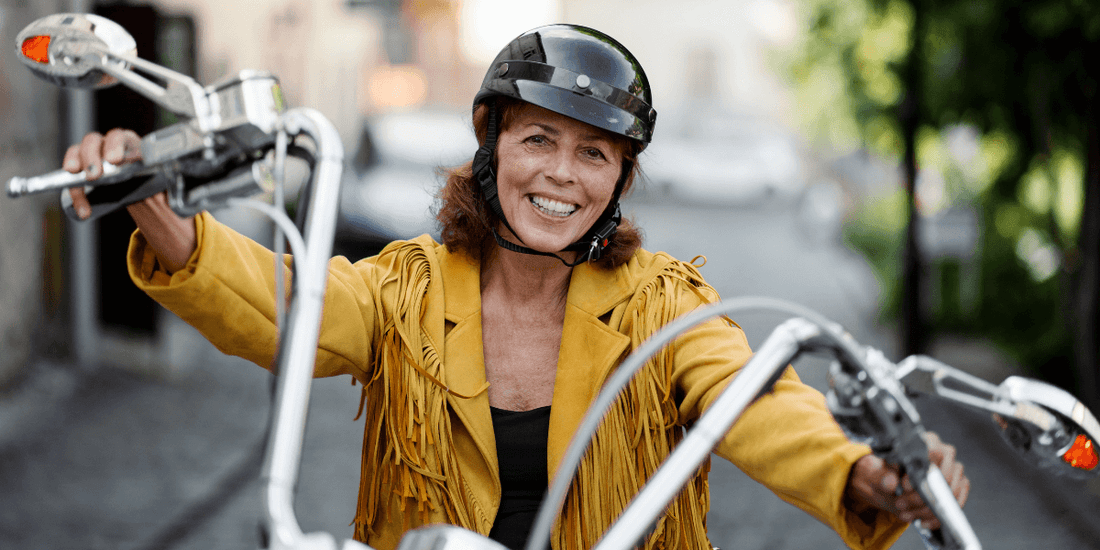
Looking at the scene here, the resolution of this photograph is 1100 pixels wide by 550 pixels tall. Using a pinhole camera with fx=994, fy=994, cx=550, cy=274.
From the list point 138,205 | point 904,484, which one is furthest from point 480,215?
point 904,484

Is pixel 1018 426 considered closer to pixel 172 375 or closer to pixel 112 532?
pixel 112 532

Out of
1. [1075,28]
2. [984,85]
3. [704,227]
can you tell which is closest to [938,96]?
[984,85]

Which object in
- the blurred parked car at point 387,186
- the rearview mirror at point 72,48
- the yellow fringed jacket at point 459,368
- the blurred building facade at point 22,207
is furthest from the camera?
the blurred parked car at point 387,186

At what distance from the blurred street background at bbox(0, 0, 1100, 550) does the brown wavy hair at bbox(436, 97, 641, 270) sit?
0.25m

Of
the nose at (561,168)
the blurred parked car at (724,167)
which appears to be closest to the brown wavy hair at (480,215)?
the nose at (561,168)

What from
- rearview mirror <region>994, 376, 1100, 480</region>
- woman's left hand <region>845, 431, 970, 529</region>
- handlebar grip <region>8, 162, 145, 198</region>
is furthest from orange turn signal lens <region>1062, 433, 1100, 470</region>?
handlebar grip <region>8, 162, 145, 198</region>

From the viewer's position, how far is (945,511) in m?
1.27

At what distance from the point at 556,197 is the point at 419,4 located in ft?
82.6

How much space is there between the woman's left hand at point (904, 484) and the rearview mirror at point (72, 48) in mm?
1250

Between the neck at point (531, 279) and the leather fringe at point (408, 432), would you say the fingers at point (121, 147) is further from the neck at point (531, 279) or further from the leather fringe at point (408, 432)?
the neck at point (531, 279)

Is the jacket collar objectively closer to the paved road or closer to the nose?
the nose

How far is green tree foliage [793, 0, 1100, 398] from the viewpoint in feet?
21.0

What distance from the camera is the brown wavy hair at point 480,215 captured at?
2352 millimetres

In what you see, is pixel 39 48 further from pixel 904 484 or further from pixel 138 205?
pixel 904 484
